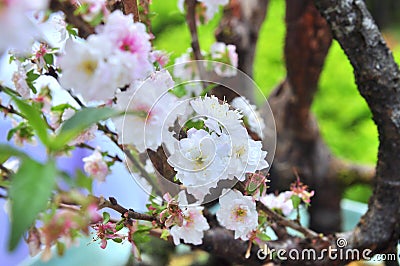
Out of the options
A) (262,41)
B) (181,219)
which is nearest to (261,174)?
(181,219)

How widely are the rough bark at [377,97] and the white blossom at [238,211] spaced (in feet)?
0.64

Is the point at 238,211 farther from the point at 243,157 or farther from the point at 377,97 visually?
the point at 377,97

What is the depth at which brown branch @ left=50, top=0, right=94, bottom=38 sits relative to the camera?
308 mm

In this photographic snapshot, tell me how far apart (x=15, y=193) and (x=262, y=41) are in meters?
1.61

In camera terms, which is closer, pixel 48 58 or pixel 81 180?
pixel 81 180

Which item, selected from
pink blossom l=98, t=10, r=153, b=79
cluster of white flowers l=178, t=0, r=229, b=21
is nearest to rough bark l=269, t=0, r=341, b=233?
cluster of white flowers l=178, t=0, r=229, b=21

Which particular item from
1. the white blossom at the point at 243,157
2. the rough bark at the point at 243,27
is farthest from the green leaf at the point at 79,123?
the rough bark at the point at 243,27

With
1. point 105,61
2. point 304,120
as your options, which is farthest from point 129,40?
point 304,120

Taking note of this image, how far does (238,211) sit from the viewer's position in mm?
415

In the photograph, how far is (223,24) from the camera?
0.84 metres

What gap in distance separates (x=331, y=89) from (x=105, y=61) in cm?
140

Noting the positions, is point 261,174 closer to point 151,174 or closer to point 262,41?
point 151,174

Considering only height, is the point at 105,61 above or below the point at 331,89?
below

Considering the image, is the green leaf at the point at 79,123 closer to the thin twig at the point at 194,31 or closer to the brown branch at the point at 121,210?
the brown branch at the point at 121,210
